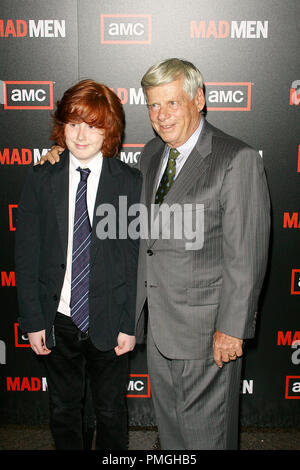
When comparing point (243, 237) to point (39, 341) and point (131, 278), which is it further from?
point (39, 341)

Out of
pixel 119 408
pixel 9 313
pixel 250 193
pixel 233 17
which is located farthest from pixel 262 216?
pixel 9 313

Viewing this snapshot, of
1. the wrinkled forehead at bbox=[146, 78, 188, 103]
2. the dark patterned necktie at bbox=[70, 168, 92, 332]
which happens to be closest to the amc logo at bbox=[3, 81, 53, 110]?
the dark patterned necktie at bbox=[70, 168, 92, 332]

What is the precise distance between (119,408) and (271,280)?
3.95ft

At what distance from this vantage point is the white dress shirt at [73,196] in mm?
1829

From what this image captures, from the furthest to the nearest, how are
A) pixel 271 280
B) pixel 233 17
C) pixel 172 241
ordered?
pixel 271 280 < pixel 233 17 < pixel 172 241

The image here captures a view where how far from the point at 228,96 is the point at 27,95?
1143 mm

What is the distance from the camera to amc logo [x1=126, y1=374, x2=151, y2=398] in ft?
9.13

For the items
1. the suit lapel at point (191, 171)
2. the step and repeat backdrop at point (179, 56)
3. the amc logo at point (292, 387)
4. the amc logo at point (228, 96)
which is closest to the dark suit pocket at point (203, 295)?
the suit lapel at point (191, 171)

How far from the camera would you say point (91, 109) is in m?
1.73

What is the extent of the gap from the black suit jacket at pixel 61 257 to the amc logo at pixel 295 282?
3.82 ft

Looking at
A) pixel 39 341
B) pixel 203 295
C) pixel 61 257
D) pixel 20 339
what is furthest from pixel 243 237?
pixel 20 339

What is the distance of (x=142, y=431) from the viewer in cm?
277

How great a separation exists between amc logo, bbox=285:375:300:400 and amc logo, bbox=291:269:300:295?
555 mm

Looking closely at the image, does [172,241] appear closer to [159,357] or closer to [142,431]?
[159,357]
